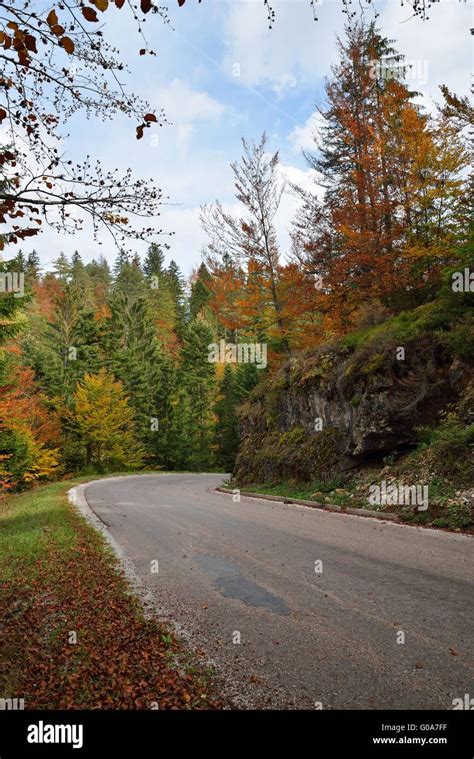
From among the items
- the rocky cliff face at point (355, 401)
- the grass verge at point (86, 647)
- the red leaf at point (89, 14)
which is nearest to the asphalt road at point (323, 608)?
the grass verge at point (86, 647)

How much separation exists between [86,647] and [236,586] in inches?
88.4

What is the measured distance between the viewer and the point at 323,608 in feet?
16.2

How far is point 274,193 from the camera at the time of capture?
70.4ft

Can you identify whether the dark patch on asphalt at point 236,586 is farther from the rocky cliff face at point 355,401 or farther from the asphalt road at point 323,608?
the rocky cliff face at point 355,401

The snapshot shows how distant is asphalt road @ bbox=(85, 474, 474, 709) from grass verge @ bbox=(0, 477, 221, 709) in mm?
347

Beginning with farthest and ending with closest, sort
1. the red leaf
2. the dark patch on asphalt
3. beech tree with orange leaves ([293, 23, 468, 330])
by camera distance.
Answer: beech tree with orange leaves ([293, 23, 468, 330]) → the dark patch on asphalt → the red leaf

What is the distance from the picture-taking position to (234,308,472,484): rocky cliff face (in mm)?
12281

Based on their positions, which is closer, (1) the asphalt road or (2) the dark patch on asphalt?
(1) the asphalt road

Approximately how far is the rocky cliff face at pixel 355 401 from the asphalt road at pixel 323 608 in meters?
4.07

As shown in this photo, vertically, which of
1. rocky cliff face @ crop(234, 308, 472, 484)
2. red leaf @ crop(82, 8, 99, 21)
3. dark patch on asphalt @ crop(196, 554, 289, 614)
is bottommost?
dark patch on asphalt @ crop(196, 554, 289, 614)

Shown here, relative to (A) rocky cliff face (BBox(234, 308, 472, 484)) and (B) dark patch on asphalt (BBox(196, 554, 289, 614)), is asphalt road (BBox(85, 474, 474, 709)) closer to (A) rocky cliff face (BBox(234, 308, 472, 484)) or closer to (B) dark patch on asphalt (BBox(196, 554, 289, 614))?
(B) dark patch on asphalt (BBox(196, 554, 289, 614))

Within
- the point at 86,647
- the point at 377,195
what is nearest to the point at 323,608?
the point at 86,647

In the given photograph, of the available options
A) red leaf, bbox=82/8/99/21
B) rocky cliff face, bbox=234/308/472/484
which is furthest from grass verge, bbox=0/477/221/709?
rocky cliff face, bbox=234/308/472/484
